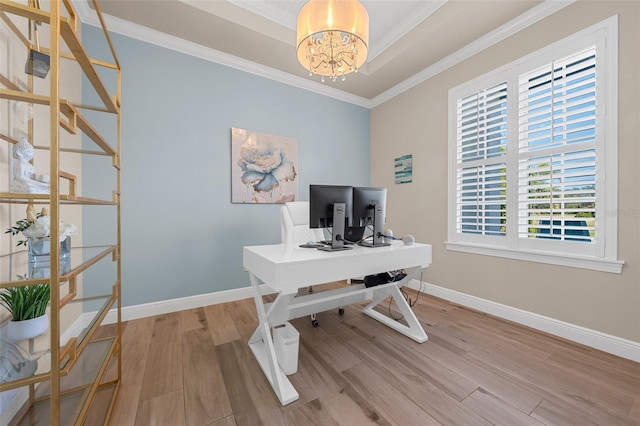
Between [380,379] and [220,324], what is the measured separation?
149 cm

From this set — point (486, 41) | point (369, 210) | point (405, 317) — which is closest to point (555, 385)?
point (405, 317)

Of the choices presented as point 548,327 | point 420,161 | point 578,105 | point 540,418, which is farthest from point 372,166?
point 540,418

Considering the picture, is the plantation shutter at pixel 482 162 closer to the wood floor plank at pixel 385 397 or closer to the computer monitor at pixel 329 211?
the computer monitor at pixel 329 211

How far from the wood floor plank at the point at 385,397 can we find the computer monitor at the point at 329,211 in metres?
0.81

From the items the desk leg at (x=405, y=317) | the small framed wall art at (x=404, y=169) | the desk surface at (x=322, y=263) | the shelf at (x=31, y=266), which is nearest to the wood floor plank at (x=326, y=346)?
the desk leg at (x=405, y=317)

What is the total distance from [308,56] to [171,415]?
237 cm

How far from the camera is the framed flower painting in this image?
9.49ft

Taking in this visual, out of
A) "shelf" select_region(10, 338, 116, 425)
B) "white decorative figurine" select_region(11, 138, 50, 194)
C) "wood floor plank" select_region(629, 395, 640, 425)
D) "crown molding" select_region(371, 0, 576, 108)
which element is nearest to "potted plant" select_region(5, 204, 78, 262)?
"white decorative figurine" select_region(11, 138, 50, 194)

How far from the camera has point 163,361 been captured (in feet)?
5.68

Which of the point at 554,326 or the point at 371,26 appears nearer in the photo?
the point at 554,326

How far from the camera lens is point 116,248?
1.46 m

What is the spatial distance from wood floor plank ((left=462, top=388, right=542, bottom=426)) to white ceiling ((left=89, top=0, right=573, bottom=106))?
295 centimetres

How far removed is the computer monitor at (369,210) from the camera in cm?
189

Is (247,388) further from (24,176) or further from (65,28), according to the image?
(65,28)
